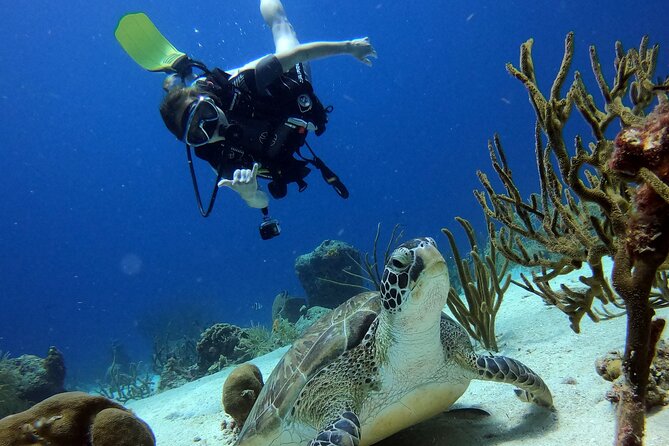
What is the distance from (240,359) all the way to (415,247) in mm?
7695

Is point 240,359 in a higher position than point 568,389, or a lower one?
lower

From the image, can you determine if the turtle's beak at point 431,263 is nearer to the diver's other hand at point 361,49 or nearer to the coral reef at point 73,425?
the coral reef at point 73,425

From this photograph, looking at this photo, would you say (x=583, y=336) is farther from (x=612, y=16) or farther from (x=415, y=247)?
(x=612, y=16)

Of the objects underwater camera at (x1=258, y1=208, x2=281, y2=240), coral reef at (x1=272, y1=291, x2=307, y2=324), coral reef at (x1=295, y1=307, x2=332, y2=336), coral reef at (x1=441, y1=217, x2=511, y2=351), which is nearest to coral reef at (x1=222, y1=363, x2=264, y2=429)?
underwater camera at (x1=258, y1=208, x2=281, y2=240)

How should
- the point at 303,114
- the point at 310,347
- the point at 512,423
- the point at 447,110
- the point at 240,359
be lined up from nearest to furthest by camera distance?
the point at 512,423, the point at 310,347, the point at 303,114, the point at 240,359, the point at 447,110

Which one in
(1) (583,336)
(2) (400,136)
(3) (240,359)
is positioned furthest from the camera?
(2) (400,136)

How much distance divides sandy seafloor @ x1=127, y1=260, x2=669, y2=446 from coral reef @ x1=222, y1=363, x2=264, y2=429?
0.30 metres

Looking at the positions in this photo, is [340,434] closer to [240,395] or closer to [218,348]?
[240,395]

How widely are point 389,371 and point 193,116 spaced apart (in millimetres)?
3953

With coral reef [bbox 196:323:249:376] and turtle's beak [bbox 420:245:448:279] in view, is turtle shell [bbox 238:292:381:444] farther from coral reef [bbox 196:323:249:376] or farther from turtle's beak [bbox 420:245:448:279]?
coral reef [bbox 196:323:249:376]

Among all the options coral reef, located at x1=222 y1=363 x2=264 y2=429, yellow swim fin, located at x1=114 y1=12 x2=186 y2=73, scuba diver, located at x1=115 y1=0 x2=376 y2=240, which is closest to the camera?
coral reef, located at x1=222 y1=363 x2=264 y2=429

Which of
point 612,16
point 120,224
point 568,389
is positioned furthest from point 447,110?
point 568,389

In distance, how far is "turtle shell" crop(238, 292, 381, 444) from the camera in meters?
2.44

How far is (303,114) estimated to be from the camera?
5.78 metres
